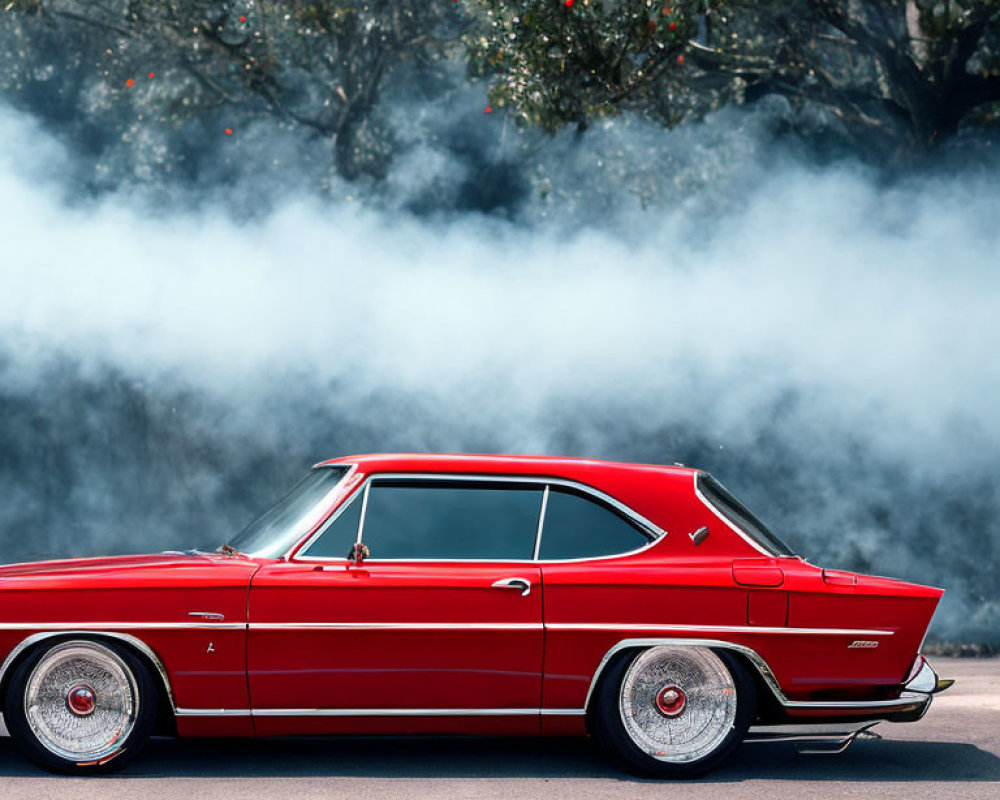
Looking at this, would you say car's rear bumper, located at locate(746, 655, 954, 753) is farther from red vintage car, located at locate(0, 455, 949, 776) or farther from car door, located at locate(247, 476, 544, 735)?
car door, located at locate(247, 476, 544, 735)

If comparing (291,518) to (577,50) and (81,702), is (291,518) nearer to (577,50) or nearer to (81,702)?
(81,702)

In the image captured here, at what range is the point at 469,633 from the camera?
5395 mm

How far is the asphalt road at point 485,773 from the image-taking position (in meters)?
5.16

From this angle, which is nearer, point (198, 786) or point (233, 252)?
point (198, 786)

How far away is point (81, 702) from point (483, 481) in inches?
71.1

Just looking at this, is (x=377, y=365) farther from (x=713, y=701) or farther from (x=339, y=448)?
(x=713, y=701)

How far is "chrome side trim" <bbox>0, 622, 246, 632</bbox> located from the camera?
534cm

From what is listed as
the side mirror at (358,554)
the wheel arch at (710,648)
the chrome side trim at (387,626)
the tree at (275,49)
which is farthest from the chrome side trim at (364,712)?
the tree at (275,49)

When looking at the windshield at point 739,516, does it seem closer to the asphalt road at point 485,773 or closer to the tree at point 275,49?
the asphalt road at point 485,773

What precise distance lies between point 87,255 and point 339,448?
9.91 ft

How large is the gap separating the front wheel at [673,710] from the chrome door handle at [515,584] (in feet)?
1.51

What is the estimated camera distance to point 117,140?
16.3 m

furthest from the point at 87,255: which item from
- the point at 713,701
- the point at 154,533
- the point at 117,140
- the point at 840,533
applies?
the point at 713,701

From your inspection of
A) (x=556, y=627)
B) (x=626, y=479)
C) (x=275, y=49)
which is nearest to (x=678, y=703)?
(x=556, y=627)
